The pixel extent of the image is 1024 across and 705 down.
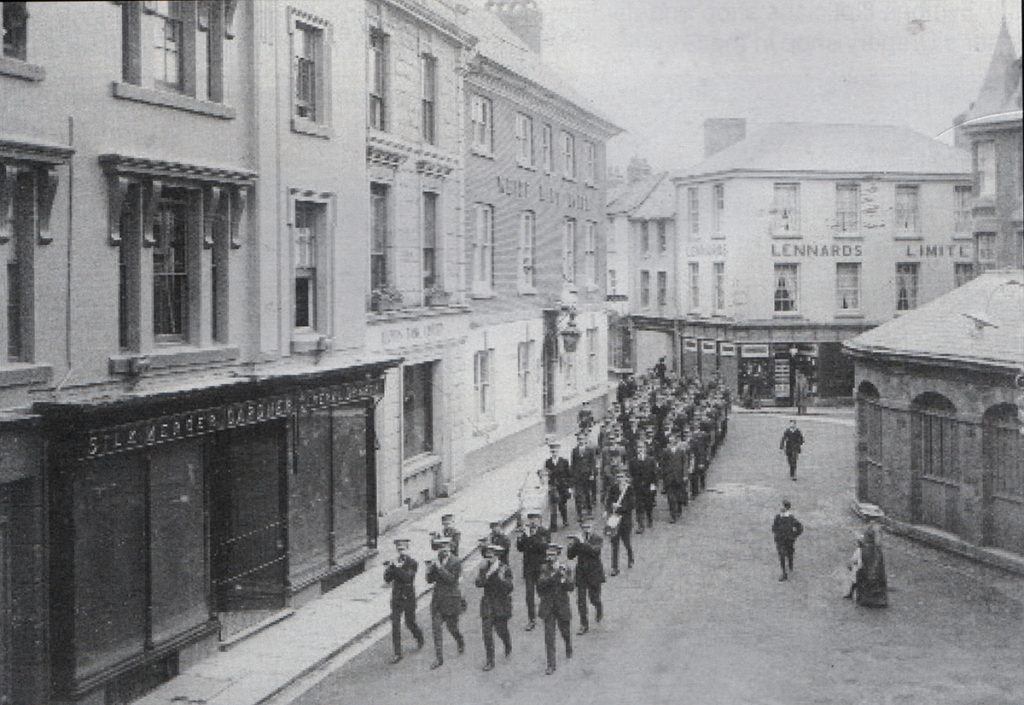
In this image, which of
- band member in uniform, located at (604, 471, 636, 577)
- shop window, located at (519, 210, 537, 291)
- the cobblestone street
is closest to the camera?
the cobblestone street

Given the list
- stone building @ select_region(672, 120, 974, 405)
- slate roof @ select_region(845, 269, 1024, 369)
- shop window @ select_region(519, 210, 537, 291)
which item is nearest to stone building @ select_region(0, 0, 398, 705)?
slate roof @ select_region(845, 269, 1024, 369)

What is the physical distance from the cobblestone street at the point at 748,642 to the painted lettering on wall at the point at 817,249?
2512 cm

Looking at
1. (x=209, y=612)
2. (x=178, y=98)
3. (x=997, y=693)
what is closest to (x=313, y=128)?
(x=178, y=98)

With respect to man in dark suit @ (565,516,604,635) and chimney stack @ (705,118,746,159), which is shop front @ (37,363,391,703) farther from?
chimney stack @ (705,118,746,159)

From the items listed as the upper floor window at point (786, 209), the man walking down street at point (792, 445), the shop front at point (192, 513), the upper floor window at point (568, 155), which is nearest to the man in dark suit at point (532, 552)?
the shop front at point (192, 513)

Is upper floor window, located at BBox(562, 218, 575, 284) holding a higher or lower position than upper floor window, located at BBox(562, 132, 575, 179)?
lower

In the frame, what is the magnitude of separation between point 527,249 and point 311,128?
50.6 ft

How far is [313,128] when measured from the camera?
17422 millimetres

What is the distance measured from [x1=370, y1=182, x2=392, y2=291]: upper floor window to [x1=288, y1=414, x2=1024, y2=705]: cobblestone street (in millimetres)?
5516

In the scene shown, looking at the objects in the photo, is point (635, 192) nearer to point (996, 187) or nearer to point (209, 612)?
point (996, 187)

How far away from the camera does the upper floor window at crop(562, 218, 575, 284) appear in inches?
1409

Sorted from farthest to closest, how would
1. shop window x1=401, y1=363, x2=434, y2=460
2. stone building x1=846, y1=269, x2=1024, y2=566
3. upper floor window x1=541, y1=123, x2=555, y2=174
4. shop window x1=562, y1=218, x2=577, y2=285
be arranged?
shop window x1=562, y1=218, x2=577, y2=285 → upper floor window x1=541, y1=123, x2=555, y2=174 → shop window x1=401, y1=363, x2=434, y2=460 → stone building x1=846, y1=269, x2=1024, y2=566

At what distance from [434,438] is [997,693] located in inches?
568

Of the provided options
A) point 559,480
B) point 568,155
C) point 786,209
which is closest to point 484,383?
point 559,480
